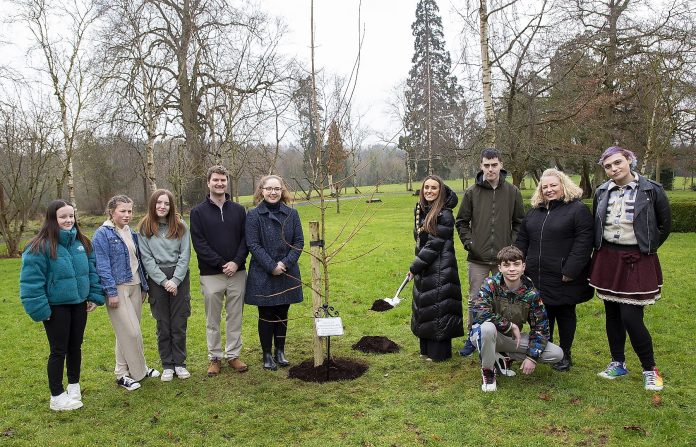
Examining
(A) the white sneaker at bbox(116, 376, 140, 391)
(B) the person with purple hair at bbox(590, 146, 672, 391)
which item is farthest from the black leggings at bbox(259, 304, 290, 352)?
(B) the person with purple hair at bbox(590, 146, 672, 391)

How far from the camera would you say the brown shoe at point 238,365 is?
15.7ft

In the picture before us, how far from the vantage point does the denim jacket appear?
423cm

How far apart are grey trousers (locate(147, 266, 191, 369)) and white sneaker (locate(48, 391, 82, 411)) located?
79 centimetres

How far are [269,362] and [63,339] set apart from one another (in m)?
1.78

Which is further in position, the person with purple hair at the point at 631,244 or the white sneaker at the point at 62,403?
the white sneaker at the point at 62,403

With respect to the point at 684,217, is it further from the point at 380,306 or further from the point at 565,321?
the point at 565,321

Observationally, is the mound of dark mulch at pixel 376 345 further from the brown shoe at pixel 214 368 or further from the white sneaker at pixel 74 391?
the white sneaker at pixel 74 391

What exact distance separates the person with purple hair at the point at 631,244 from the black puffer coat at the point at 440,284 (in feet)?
3.94

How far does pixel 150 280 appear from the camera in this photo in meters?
4.54

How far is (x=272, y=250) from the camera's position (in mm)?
4617

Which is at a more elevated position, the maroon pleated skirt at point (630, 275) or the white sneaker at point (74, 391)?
the maroon pleated skirt at point (630, 275)

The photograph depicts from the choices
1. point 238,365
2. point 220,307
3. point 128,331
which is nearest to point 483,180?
point 220,307

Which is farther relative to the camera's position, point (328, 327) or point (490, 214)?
point (490, 214)

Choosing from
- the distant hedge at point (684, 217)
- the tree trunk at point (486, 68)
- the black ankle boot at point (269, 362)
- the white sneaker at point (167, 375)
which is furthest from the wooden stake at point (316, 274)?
the distant hedge at point (684, 217)
